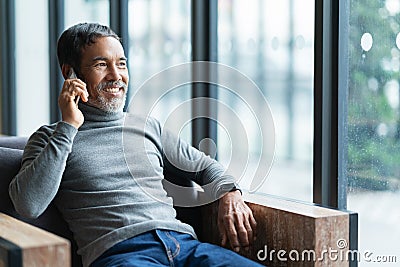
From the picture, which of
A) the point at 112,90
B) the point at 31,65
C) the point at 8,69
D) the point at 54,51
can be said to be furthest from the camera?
the point at 8,69

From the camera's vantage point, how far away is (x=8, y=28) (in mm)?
4605

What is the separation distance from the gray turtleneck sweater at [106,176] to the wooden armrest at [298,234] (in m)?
0.18

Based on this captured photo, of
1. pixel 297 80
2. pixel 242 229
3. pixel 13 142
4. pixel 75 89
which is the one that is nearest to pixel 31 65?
pixel 13 142

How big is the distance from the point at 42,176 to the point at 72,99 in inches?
10.0

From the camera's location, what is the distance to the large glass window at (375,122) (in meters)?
2.00

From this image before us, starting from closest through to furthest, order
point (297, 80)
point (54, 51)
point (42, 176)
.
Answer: point (42, 176) < point (297, 80) < point (54, 51)

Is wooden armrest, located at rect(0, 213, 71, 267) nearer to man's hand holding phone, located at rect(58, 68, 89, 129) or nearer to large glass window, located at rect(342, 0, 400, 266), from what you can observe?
man's hand holding phone, located at rect(58, 68, 89, 129)

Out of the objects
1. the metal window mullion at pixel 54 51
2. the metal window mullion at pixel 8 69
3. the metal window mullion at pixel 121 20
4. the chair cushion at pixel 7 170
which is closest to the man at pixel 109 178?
the chair cushion at pixel 7 170

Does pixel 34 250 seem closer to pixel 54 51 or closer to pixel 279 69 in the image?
pixel 279 69

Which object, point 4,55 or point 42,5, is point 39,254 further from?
point 4,55

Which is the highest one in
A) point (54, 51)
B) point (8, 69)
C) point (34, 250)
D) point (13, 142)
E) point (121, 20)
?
point (121, 20)

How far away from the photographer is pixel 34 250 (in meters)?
1.38

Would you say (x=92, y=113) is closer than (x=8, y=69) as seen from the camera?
Yes

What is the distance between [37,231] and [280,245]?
0.69m
